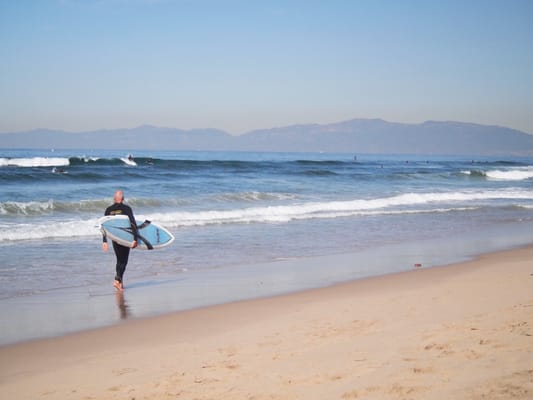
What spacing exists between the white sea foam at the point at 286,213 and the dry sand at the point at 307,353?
5431 mm

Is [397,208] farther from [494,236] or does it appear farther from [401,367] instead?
[401,367]

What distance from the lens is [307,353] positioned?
524 cm

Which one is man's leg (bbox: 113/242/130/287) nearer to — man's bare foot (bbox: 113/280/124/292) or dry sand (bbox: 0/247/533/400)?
man's bare foot (bbox: 113/280/124/292)

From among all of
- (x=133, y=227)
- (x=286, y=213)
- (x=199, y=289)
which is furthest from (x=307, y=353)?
(x=286, y=213)

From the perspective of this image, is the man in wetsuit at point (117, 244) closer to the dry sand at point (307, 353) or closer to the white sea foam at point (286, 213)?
the white sea foam at point (286, 213)

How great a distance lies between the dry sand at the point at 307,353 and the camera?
170 inches

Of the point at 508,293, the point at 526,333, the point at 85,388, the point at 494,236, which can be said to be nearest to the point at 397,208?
the point at 494,236

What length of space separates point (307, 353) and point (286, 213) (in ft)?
49.1

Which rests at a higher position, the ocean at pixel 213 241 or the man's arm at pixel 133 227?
the man's arm at pixel 133 227

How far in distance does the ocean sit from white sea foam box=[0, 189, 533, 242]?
0.05 m

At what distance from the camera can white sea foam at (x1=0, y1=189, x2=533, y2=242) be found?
578 inches

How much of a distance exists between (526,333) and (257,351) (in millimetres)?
2477

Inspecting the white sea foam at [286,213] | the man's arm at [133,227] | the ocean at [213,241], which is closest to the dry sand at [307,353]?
the ocean at [213,241]

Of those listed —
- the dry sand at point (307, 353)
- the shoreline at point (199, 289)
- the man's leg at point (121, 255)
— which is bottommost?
the shoreline at point (199, 289)
